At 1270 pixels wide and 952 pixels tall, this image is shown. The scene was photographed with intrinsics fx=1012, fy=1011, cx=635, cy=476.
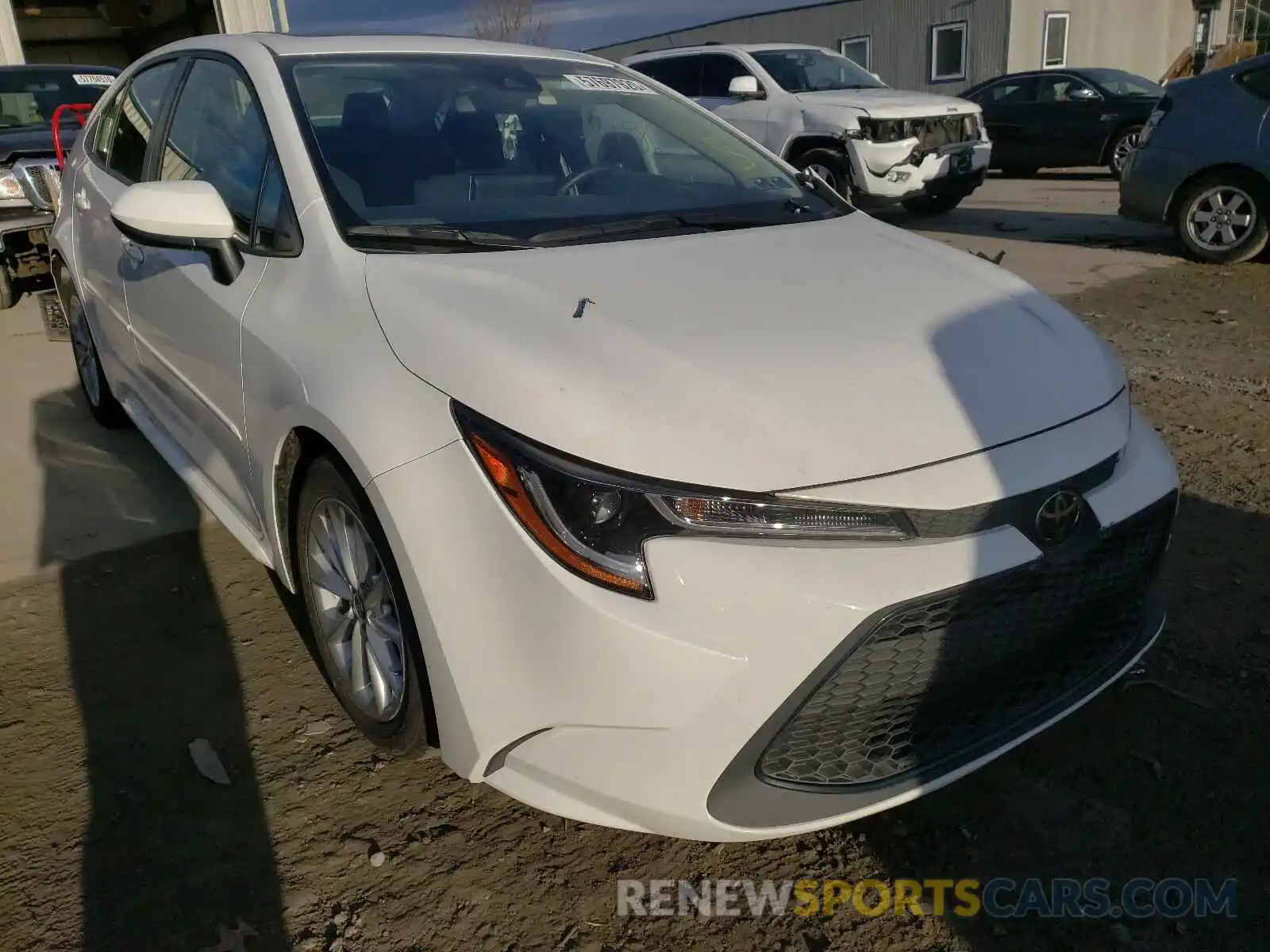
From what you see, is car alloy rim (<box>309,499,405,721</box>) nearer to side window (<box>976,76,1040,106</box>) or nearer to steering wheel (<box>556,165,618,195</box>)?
steering wheel (<box>556,165,618,195</box>)

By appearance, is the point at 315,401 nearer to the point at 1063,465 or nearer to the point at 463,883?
the point at 463,883

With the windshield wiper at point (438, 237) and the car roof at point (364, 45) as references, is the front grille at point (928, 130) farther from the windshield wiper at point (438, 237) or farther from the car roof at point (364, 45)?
the windshield wiper at point (438, 237)

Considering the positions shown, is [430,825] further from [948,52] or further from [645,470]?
[948,52]

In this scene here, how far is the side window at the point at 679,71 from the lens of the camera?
428 inches

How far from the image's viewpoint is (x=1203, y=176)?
24.8ft

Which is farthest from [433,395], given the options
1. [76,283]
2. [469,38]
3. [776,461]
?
[76,283]

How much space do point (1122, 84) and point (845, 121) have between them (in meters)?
6.90

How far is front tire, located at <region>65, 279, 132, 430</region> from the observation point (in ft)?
14.1

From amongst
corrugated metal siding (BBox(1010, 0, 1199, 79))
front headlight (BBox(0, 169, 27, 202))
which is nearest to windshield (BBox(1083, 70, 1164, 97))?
corrugated metal siding (BBox(1010, 0, 1199, 79))

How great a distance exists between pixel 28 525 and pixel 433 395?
2.65m

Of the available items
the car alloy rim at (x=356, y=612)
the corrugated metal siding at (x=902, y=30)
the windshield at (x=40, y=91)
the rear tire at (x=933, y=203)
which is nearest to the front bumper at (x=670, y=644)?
the car alloy rim at (x=356, y=612)

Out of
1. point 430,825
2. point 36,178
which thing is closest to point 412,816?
point 430,825

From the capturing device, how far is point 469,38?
3.39 metres

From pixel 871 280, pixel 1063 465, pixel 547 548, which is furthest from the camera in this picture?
pixel 871 280
